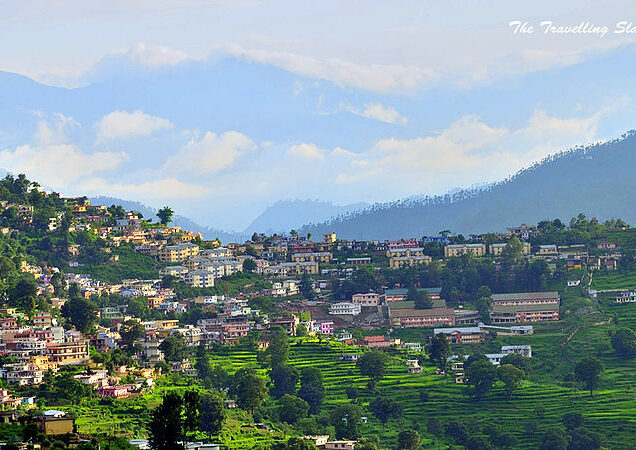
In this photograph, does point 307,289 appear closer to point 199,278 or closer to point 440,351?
point 199,278

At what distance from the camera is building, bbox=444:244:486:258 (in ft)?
257

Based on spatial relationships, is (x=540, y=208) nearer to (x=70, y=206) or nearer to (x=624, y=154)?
(x=624, y=154)

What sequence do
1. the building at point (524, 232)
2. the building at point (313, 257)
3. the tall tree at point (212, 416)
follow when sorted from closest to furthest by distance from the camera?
the tall tree at point (212, 416)
the building at point (313, 257)
the building at point (524, 232)

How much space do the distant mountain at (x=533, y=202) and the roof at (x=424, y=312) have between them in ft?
203

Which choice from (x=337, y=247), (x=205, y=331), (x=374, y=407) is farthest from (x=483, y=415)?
(x=337, y=247)

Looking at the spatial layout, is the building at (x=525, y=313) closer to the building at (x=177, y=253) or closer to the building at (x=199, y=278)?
the building at (x=199, y=278)

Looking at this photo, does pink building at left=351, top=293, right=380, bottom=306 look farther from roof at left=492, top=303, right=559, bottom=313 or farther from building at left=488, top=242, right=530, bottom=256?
building at left=488, top=242, right=530, bottom=256

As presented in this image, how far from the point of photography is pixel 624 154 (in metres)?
148

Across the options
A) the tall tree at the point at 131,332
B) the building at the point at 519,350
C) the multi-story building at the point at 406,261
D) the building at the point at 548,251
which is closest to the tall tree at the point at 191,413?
the tall tree at the point at 131,332

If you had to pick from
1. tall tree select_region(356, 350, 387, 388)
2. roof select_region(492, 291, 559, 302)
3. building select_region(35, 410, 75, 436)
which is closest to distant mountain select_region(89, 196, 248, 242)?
roof select_region(492, 291, 559, 302)

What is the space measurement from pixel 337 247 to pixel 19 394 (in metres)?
37.5

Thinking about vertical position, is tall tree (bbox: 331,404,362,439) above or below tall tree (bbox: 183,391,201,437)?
below

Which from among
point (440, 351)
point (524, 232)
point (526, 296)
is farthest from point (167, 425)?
point (524, 232)

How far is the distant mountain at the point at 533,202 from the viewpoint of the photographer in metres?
A: 135
